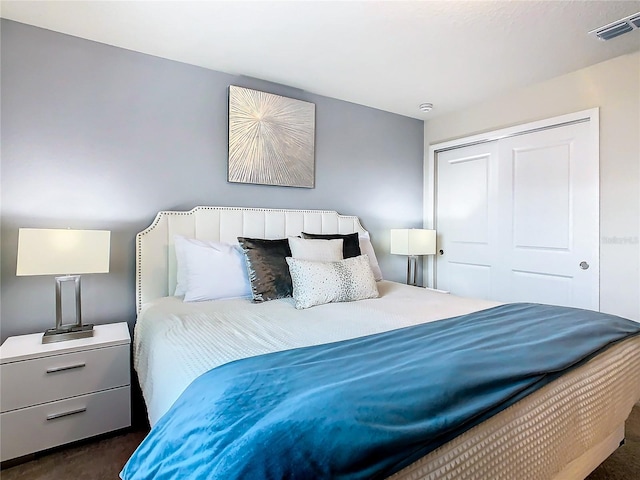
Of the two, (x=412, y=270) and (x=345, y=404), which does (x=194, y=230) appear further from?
(x=412, y=270)

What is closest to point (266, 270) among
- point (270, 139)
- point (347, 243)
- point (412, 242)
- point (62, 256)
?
point (347, 243)

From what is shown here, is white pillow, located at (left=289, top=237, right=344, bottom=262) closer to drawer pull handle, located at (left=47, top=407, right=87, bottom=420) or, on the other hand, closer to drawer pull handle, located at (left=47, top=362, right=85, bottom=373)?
drawer pull handle, located at (left=47, top=362, right=85, bottom=373)

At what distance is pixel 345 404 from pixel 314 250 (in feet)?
5.58

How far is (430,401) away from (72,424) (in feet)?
6.30

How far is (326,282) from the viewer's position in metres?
2.11

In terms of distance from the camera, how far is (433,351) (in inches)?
45.1

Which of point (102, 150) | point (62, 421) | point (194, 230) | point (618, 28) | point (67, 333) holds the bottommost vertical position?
point (62, 421)

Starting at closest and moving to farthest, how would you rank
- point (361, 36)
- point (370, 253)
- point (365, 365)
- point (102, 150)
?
point (365, 365) < point (361, 36) < point (102, 150) < point (370, 253)

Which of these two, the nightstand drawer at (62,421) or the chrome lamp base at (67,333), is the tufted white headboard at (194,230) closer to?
the chrome lamp base at (67,333)

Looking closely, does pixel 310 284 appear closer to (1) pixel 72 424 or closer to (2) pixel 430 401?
(2) pixel 430 401

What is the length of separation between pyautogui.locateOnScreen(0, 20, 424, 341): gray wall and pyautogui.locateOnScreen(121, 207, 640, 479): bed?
21cm

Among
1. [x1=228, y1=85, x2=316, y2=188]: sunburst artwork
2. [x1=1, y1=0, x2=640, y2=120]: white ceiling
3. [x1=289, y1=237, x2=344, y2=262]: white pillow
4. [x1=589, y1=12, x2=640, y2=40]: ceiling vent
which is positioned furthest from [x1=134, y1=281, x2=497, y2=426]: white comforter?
[x1=589, y1=12, x2=640, y2=40]: ceiling vent

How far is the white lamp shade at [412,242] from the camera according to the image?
3.35 meters

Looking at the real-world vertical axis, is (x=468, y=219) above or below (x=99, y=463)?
above
